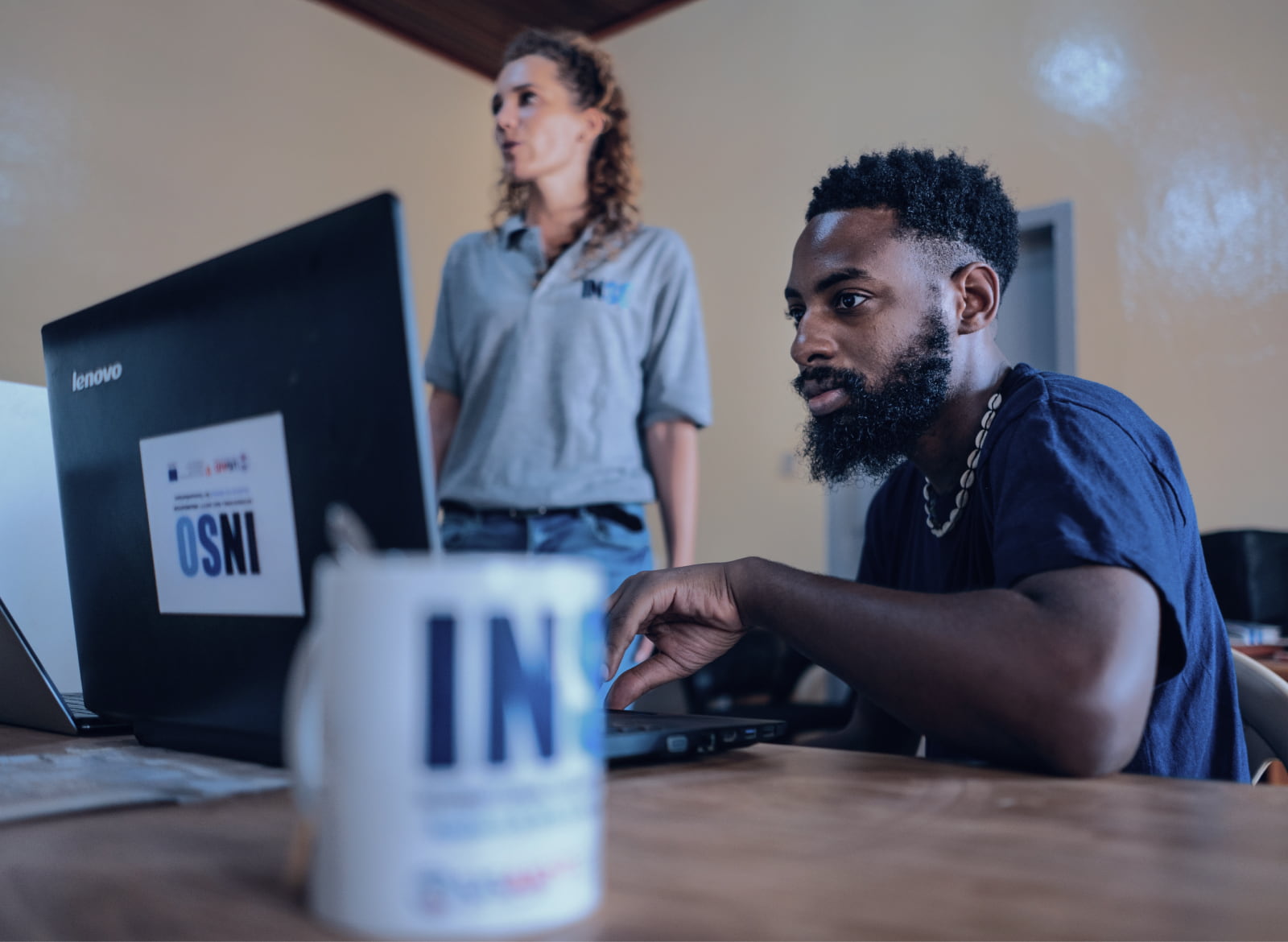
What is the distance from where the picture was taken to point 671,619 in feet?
2.92

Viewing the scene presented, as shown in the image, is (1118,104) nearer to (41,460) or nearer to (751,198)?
(751,198)

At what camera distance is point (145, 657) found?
697 millimetres

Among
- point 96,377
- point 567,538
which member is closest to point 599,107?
point 567,538

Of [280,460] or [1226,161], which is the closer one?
[280,460]

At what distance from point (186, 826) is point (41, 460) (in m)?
0.65

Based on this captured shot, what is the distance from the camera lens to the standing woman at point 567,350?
1.75 m

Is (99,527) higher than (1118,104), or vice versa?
(1118,104)

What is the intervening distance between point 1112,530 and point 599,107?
4.99 feet

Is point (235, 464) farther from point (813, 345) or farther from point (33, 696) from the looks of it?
point (813, 345)

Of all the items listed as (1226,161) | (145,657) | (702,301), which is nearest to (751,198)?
(702,301)

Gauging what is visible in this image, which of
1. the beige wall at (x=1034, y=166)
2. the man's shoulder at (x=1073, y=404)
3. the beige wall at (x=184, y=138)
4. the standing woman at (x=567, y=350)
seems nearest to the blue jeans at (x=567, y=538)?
the standing woman at (x=567, y=350)

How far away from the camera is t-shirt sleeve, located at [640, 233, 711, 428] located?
1.90 metres

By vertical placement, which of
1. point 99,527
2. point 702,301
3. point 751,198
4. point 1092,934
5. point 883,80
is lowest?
point 1092,934

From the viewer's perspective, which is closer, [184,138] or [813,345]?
[813,345]
